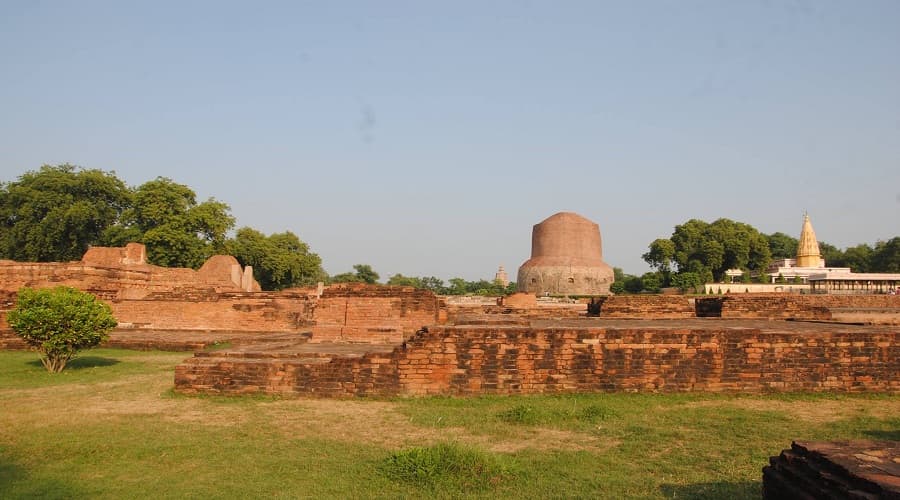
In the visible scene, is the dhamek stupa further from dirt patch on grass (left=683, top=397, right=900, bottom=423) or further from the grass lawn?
the grass lawn

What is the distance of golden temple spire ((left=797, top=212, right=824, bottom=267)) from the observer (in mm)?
51812

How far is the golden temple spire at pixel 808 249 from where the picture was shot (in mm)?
51812

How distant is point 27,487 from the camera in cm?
347

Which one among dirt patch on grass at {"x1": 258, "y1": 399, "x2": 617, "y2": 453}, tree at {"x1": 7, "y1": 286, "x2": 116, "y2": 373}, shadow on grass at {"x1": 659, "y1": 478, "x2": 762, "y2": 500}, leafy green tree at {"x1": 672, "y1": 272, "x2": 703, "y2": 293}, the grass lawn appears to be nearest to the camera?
shadow on grass at {"x1": 659, "y1": 478, "x2": 762, "y2": 500}

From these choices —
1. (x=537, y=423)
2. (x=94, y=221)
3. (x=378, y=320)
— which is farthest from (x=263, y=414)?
(x=94, y=221)

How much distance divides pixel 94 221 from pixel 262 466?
30237mm

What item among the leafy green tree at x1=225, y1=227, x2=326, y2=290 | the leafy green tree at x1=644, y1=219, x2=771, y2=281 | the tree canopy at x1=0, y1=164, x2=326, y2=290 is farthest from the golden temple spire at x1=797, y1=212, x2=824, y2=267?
the tree canopy at x1=0, y1=164, x2=326, y2=290

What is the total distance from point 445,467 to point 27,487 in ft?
7.47

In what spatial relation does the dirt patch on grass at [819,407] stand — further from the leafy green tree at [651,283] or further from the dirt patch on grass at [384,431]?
the leafy green tree at [651,283]

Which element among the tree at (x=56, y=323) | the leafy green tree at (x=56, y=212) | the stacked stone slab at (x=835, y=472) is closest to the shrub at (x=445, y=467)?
the stacked stone slab at (x=835, y=472)

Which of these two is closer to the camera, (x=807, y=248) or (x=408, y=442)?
(x=408, y=442)

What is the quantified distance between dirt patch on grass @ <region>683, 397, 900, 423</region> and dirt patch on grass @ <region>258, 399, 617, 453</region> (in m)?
1.63

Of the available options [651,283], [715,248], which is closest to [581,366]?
[651,283]

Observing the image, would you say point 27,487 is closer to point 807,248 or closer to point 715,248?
point 715,248
